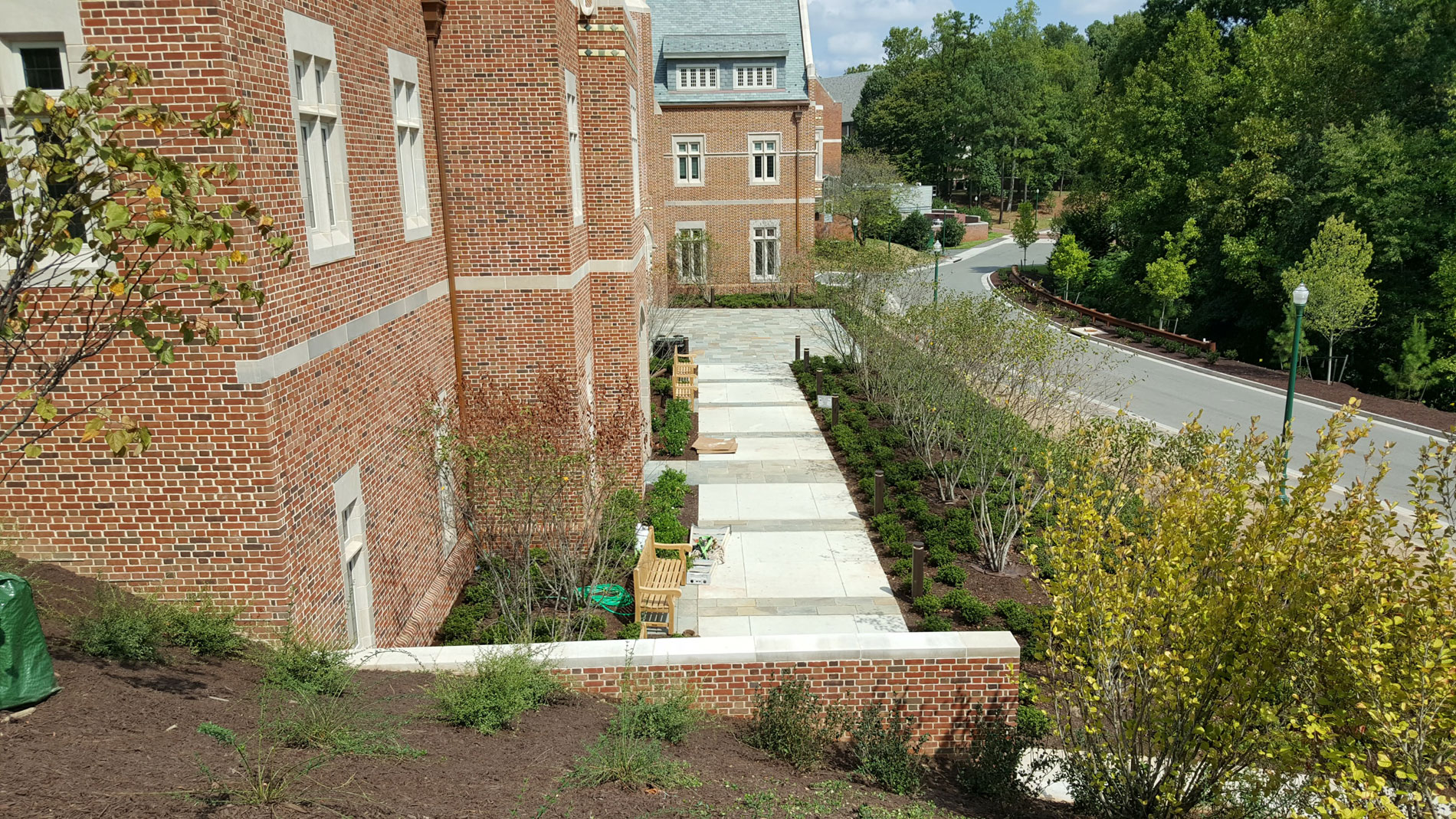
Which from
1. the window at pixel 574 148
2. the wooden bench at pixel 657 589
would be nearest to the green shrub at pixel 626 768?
the wooden bench at pixel 657 589

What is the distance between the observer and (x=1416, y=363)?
26.4 meters

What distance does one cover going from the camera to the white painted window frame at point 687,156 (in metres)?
40.6

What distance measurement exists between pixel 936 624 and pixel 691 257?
1187 inches

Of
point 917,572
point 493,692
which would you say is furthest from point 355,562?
point 917,572

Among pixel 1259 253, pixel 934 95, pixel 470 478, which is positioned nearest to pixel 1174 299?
pixel 1259 253

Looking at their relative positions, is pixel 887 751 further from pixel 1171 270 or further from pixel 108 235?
pixel 1171 270

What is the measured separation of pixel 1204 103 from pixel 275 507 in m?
42.3

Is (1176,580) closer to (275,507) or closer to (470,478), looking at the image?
(275,507)

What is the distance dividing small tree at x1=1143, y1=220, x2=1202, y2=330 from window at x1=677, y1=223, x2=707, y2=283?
58.3 ft

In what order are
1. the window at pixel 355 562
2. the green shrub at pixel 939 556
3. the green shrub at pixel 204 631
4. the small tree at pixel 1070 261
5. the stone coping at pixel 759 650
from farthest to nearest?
the small tree at pixel 1070 261 → the green shrub at pixel 939 556 → the stone coping at pixel 759 650 → the window at pixel 355 562 → the green shrub at pixel 204 631

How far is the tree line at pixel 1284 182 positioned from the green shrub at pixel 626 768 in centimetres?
2623

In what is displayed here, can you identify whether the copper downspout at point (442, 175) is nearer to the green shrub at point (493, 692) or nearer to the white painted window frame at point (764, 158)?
the green shrub at point (493, 692)

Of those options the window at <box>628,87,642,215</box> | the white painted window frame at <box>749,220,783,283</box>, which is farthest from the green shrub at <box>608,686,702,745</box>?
the white painted window frame at <box>749,220,783,283</box>

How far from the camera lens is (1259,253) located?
33.4 m
